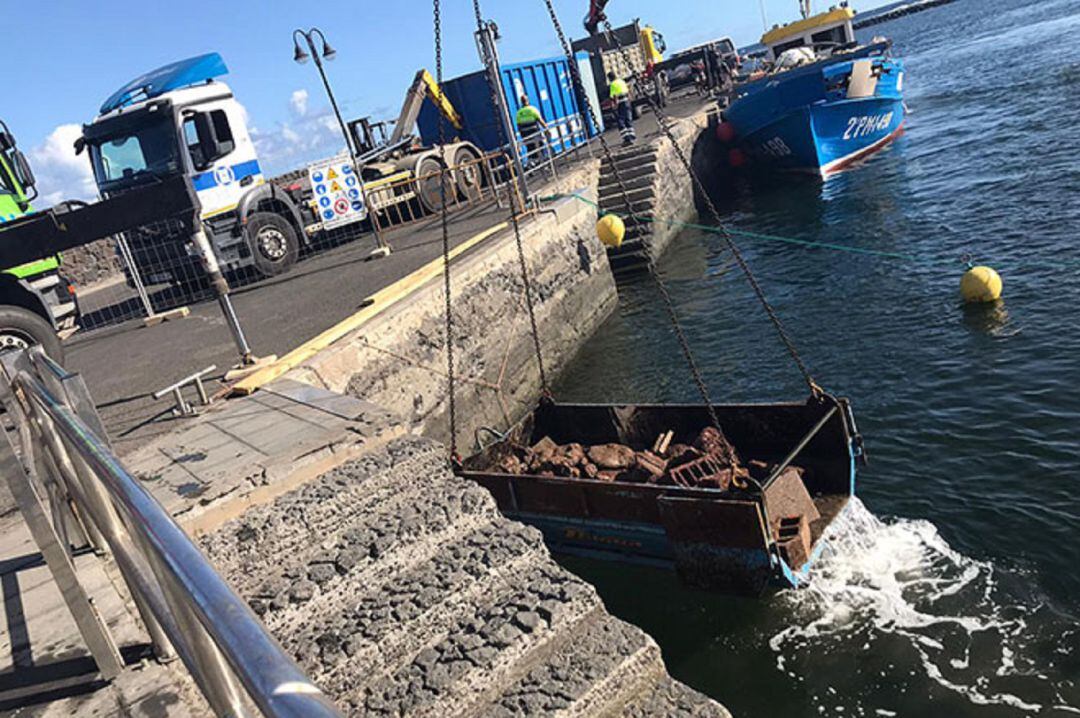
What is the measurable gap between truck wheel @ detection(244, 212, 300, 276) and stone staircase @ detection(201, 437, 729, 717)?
10177 millimetres

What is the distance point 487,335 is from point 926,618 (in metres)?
6.99

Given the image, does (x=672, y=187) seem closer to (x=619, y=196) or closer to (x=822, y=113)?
(x=619, y=196)

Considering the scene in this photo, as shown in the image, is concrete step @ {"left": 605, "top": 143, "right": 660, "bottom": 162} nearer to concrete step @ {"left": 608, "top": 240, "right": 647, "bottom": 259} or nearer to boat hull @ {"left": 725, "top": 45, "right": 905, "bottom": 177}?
concrete step @ {"left": 608, "top": 240, "right": 647, "bottom": 259}

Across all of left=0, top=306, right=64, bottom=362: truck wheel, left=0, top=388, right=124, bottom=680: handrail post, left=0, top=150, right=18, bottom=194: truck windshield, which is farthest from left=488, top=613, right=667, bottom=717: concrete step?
left=0, top=150, right=18, bottom=194: truck windshield

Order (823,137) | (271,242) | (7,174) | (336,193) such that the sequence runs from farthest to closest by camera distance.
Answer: (823,137)
(336,193)
(271,242)
(7,174)

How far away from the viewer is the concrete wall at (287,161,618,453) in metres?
8.97

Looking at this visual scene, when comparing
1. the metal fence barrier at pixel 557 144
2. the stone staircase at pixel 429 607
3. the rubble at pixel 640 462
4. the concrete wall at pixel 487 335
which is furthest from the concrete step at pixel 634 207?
the stone staircase at pixel 429 607

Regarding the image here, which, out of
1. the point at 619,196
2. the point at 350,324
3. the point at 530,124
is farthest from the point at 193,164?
the point at 530,124

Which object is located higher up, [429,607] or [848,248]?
[429,607]

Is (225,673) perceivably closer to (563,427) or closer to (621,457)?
(621,457)

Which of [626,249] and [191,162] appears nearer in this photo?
[191,162]

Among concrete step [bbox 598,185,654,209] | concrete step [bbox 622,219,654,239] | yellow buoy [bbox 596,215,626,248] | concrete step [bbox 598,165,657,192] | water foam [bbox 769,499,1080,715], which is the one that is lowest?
water foam [bbox 769,499,1080,715]

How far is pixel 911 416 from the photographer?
856 cm

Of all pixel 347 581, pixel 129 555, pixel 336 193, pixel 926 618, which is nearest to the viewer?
pixel 129 555
